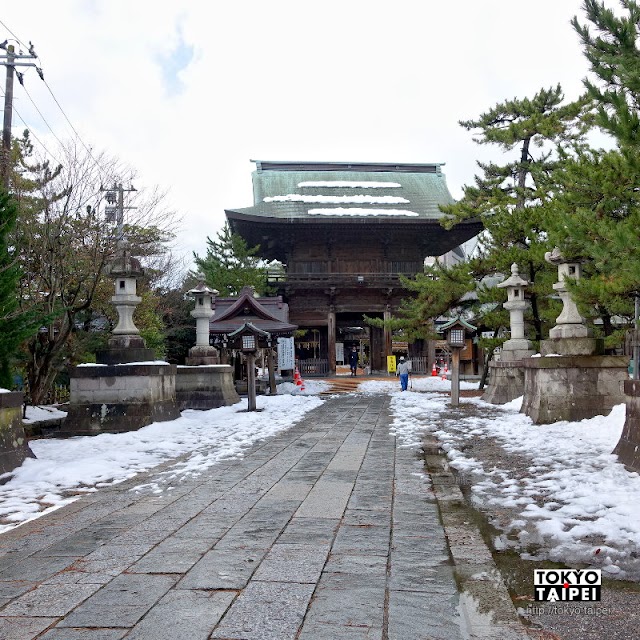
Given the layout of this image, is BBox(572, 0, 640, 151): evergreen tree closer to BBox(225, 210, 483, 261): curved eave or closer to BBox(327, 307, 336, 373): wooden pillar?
BBox(225, 210, 483, 261): curved eave

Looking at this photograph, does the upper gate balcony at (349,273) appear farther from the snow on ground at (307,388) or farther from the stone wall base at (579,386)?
the stone wall base at (579,386)

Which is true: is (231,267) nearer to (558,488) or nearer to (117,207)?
(117,207)

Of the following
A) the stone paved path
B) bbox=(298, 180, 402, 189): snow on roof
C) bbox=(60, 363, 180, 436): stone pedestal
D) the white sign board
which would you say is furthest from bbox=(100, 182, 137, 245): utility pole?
bbox=(298, 180, 402, 189): snow on roof

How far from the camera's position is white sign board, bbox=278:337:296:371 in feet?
76.9

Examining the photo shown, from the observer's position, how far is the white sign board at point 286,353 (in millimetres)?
23425

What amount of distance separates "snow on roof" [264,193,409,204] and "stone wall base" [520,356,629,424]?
2070 centimetres

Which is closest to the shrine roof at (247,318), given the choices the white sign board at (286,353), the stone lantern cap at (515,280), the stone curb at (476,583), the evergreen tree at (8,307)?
the white sign board at (286,353)

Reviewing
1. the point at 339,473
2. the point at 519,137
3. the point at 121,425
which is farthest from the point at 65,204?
the point at 519,137

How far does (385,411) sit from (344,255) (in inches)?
628

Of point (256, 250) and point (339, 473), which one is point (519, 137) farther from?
point (256, 250)

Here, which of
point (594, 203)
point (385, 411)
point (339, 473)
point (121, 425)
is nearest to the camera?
point (339, 473)

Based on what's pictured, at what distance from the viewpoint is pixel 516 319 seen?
1384 cm

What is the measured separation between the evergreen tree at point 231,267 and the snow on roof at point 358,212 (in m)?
3.64

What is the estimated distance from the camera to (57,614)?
2.70 meters
